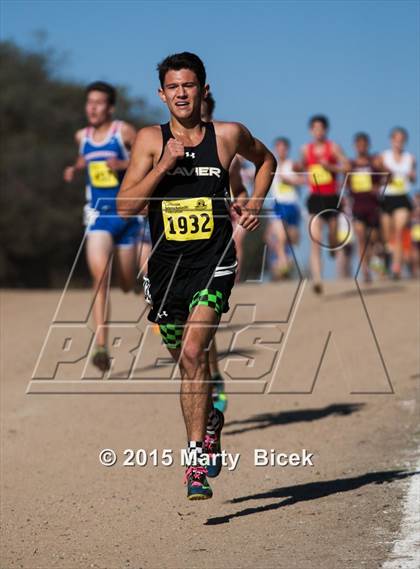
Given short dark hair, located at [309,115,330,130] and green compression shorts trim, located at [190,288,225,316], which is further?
short dark hair, located at [309,115,330,130]

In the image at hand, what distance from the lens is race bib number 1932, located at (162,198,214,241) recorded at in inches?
282

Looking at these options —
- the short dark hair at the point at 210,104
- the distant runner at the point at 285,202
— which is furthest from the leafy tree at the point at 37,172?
the short dark hair at the point at 210,104

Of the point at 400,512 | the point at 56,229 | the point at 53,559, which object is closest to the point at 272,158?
the point at 400,512

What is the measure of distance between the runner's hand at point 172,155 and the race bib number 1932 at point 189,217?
287mm

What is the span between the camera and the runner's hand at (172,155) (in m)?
6.92

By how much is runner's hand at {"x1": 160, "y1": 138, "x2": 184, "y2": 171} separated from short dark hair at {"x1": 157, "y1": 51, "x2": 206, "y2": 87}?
50 cm

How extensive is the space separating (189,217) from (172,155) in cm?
41

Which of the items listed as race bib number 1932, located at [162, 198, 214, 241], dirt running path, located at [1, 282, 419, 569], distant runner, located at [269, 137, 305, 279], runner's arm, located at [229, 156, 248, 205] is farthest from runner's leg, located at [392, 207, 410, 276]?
race bib number 1932, located at [162, 198, 214, 241]

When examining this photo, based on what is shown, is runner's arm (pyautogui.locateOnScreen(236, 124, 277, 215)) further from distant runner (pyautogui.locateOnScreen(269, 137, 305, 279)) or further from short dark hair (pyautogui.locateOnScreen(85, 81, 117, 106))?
distant runner (pyautogui.locateOnScreen(269, 137, 305, 279))

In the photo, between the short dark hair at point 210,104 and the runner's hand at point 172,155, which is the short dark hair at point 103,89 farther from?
the runner's hand at point 172,155

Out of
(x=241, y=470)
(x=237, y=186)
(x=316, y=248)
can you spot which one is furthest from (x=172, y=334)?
(x=316, y=248)

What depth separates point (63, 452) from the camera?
364 inches

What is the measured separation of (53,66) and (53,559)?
115ft

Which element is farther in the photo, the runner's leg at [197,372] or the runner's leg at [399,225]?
the runner's leg at [399,225]
